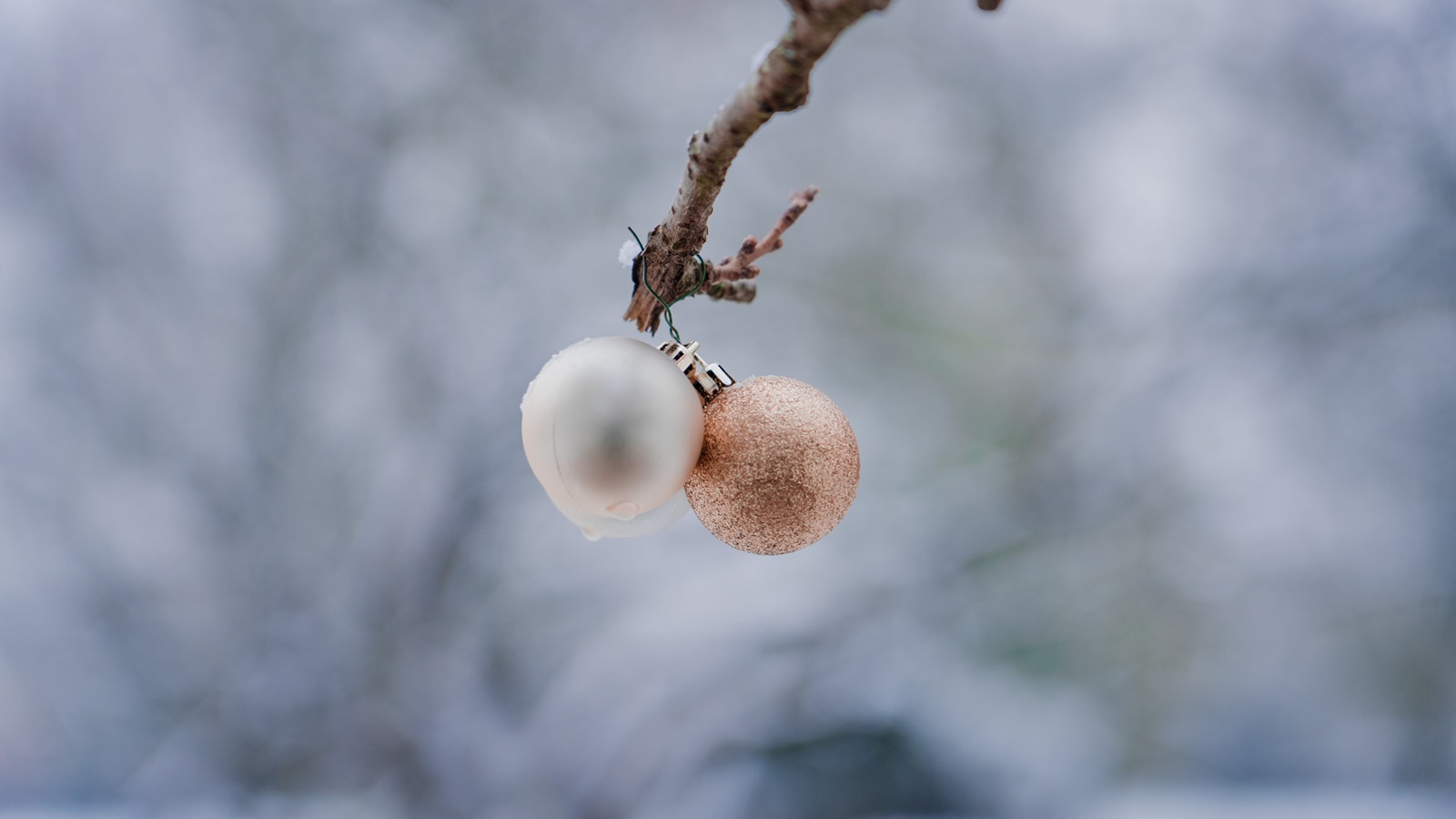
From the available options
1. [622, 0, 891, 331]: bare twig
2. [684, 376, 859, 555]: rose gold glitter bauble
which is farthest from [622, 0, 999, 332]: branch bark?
[684, 376, 859, 555]: rose gold glitter bauble

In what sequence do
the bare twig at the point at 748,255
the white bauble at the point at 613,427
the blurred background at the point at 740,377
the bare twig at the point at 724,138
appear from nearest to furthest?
1. the bare twig at the point at 724,138
2. the white bauble at the point at 613,427
3. the bare twig at the point at 748,255
4. the blurred background at the point at 740,377

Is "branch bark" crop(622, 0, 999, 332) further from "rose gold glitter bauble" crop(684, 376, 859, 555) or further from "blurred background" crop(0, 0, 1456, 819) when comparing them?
"blurred background" crop(0, 0, 1456, 819)

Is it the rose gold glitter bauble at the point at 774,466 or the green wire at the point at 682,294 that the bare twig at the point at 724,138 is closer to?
the green wire at the point at 682,294

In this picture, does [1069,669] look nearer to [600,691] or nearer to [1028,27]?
[600,691]

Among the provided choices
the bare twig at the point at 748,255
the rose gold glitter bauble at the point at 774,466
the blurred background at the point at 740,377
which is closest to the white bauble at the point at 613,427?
the rose gold glitter bauble at the point at 774,466

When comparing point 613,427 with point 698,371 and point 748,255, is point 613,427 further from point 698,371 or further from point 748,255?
point 748,255

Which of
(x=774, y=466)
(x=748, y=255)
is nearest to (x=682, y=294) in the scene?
(x=748, y=255)
